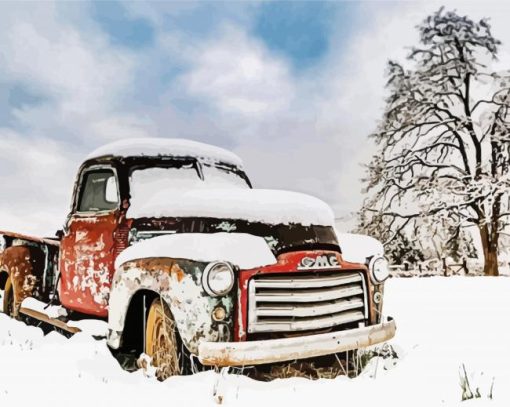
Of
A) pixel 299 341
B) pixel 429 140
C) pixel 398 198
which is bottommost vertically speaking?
pixel 299 341

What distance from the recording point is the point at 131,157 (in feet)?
16.5

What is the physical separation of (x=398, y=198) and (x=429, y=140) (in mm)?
2439

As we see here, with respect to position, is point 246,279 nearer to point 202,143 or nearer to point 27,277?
point 202,143

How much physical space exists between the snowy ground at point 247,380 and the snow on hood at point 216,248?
79 centimetres

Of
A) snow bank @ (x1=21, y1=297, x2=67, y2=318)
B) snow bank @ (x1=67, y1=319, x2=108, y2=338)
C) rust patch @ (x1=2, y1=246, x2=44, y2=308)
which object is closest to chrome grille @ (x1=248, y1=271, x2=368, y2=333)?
snow bank @ (x1=67, y1=319, x2=108, y2=338)

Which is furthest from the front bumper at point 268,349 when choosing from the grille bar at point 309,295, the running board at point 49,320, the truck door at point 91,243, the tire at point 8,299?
the tire at point 8,299

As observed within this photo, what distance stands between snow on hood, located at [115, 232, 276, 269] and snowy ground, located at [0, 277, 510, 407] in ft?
2.60

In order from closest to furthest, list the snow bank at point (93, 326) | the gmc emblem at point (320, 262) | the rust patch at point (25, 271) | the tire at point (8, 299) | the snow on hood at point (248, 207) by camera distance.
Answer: the gmc emblem at point (320, 262)
the snow on hood at point (248, 207)
the snow bank at point (93, 326)
the rust patch at point (25, 271)
the tire at point (8, 299)

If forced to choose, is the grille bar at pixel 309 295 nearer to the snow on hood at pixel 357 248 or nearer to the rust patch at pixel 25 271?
the snow on hood at pixel 357 248

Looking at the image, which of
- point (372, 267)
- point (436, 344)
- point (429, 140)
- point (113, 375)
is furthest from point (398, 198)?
point (113, 375)

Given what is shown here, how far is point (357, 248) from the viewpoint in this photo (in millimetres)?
4469

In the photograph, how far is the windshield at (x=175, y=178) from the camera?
4910mm

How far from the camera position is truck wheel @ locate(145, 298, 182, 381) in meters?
3.73

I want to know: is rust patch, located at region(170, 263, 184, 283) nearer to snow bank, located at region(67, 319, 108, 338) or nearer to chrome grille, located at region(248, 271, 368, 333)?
chrome grille, located at region(248, 271, 368, 333)
